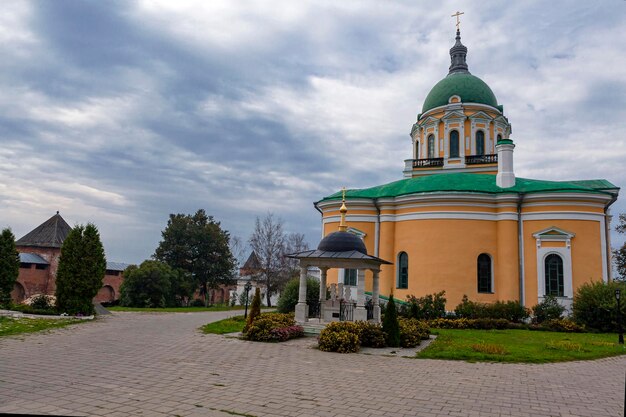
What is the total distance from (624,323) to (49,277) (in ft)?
128

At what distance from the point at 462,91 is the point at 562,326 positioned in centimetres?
1725

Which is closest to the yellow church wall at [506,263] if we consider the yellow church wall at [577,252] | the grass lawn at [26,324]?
the yellow church wall at [577,252]

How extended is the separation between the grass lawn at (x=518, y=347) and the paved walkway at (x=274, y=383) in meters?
0.68

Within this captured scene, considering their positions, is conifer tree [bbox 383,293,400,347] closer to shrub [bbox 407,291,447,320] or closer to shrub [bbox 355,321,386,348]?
shrub [bbox 355,321,386,348]

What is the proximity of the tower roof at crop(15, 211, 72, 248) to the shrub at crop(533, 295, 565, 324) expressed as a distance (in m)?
35.8

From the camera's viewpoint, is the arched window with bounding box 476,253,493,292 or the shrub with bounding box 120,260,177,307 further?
the shrub with bounding box 120,260,177,307

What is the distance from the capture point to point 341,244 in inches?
667

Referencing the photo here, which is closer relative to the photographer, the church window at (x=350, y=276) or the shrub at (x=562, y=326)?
the shrub at (x=562, y=326)

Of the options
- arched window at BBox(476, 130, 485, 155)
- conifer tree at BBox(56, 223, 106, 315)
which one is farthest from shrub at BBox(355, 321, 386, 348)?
arched window at BBox(476, 130, 485, 155)

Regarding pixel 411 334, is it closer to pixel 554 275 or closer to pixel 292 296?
pixel 292 296

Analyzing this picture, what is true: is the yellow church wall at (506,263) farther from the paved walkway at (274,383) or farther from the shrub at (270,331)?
the shrub at (270,331)

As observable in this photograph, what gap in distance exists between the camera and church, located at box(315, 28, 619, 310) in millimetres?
21578

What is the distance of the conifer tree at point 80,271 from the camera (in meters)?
20.6

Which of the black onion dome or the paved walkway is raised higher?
the black onion dome
